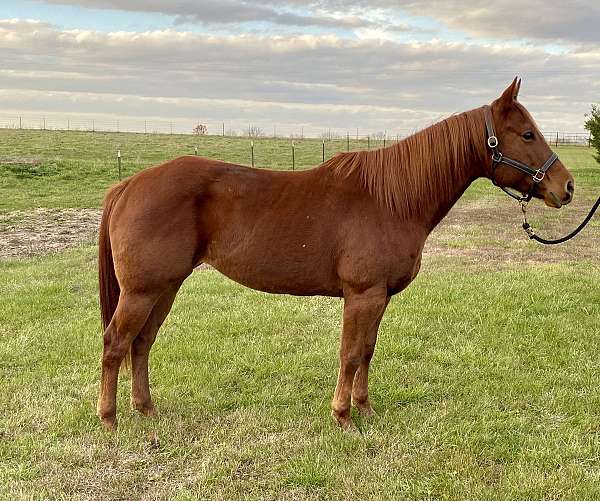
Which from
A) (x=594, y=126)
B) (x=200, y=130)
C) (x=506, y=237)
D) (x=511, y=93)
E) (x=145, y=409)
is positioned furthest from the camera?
(x=200, y=130)

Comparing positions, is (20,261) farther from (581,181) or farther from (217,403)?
(581,181)

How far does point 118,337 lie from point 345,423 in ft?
5.63

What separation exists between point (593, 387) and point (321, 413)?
7.68ft

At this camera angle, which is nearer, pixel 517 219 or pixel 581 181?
pixel 517 219

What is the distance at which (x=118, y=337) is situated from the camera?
146 inches

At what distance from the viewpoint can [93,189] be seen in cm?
1844

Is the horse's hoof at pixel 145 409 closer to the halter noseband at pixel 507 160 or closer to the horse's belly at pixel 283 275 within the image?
the horse's belly at pixel 283 275

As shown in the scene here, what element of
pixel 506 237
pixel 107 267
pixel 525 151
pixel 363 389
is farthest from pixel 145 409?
pixel 506 237

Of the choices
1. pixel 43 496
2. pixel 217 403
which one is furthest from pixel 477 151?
pixel 43 496

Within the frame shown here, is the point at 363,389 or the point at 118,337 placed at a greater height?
the point at 118,337

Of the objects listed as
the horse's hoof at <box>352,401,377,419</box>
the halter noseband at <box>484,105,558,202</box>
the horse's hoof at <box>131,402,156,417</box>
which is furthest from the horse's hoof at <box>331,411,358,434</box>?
the halter noseband at <box>484,105,558,202</box>

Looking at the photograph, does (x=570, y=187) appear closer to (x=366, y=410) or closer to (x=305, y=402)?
(x=366, y=410)

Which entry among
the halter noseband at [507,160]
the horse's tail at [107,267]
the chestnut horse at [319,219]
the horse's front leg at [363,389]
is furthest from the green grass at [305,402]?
the halter noseband at [507,160]

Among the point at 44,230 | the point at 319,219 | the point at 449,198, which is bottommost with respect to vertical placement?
the point at 44,230
